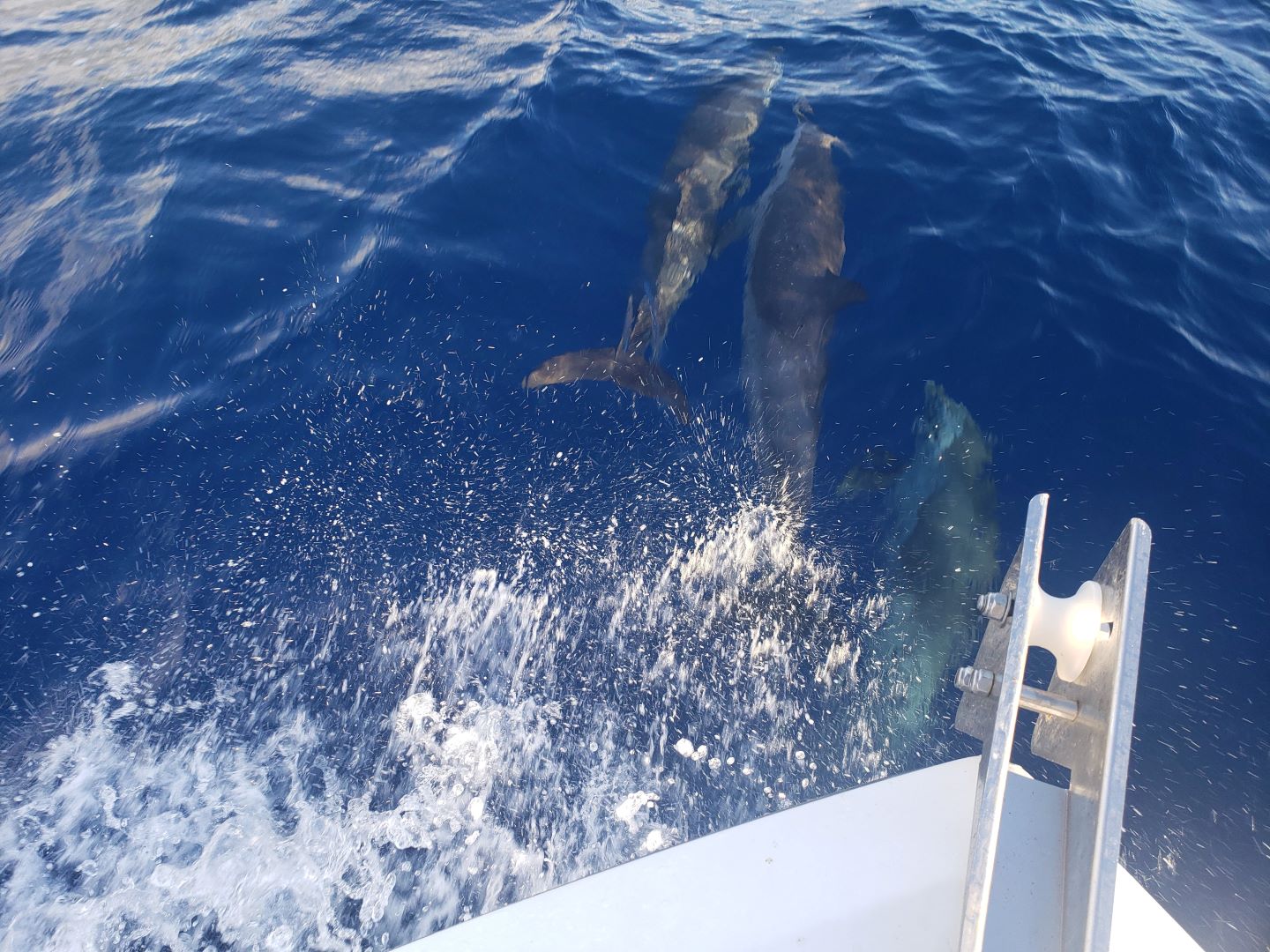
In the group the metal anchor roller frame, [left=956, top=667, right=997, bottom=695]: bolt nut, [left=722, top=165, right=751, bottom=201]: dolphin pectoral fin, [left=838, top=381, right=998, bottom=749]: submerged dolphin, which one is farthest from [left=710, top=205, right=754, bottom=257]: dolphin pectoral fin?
[left=956, top=667, right=997, bottom=695]: bolt nut

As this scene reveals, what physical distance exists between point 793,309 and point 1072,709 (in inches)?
163

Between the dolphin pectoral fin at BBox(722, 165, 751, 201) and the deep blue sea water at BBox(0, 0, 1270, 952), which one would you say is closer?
the deep blue sea water at BBox(0, 0, 1270, 952)

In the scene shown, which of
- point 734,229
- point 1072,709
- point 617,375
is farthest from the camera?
point 734,229

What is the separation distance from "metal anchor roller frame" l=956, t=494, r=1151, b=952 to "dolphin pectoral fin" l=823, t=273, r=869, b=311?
3.70 meters

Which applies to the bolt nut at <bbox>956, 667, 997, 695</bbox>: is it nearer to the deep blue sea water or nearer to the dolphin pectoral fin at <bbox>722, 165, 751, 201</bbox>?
the deep blue sea water

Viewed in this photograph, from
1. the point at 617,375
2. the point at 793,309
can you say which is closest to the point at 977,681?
the point at 617,375

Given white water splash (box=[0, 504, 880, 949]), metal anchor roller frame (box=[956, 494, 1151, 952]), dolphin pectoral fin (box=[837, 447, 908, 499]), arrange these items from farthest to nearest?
dolphin pectoral fin (box=[837, 447, 908, 499]) < white water splash (box=[0, 504, 880, 949]) < metal anchor roller frame (box=[956, 494, 1151, 952])

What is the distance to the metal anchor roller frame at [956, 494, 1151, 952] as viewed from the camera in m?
2.11

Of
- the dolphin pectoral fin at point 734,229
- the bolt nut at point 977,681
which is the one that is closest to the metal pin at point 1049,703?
the bolt nut at point 977,681

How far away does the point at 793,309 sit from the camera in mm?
6211

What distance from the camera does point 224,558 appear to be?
4812 mm

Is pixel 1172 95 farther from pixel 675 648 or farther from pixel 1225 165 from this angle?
pixel 675 648

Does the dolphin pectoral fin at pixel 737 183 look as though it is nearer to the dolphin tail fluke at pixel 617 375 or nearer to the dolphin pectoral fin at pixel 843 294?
the dolphin pectoral fin at pixel 843 294

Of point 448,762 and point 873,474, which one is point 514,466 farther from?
point 873,474
